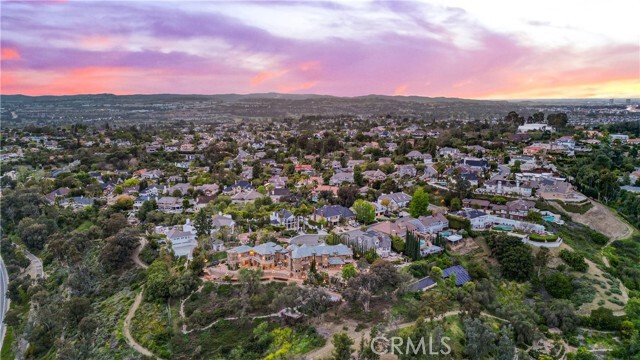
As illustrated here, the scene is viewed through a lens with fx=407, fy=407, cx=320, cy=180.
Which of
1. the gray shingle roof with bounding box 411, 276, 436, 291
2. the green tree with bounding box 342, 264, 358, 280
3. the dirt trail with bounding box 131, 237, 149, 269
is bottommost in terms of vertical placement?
the dirt trail with bounding box 131, 237, 149, 269

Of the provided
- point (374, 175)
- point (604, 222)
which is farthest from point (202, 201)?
point (604, 222)

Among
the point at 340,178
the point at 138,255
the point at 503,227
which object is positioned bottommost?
the point at 138,255

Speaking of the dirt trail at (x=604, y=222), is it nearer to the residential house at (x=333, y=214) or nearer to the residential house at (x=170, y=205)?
the residential house at (x=333, y=214)

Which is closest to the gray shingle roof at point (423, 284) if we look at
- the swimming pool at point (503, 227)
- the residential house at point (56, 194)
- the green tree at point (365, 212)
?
the green tree at point (365, 212)

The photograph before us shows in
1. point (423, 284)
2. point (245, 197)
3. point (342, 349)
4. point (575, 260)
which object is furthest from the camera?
point (245, 197)

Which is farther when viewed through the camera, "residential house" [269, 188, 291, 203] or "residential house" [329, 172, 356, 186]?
"residential house" [329, 172, 356, 186]

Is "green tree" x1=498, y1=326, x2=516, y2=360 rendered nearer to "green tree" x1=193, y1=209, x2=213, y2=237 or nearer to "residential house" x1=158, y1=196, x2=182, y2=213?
"green tree" x1=193, y1=209, x2=213, y2=237

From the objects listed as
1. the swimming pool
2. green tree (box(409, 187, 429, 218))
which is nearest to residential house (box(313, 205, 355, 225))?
green tree (box(409, 187, 429, 218))

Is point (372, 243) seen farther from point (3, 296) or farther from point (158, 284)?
point (3, 296)

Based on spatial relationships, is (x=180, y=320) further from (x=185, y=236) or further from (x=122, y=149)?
(x=122, y=149)
